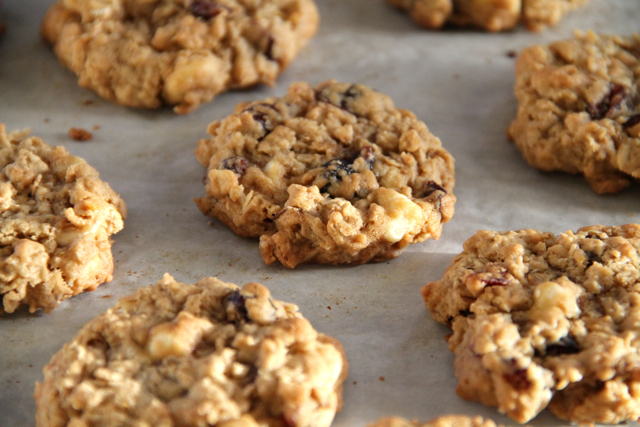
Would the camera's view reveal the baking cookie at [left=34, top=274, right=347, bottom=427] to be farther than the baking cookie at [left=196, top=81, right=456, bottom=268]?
Answer: No

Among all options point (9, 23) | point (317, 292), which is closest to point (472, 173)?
point (317, 292)

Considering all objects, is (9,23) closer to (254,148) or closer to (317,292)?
(254,148)

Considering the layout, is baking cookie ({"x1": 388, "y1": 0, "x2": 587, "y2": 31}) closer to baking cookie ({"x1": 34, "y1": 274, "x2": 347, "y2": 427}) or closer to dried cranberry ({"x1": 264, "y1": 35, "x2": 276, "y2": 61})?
dried cranberry ({"x1": 264, "y1": 35, "x2": 276, "y2": 61})

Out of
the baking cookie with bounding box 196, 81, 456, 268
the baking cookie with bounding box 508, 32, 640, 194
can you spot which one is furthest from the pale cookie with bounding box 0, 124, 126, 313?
the baking cookie with bounding box 508, 32, 640, 194

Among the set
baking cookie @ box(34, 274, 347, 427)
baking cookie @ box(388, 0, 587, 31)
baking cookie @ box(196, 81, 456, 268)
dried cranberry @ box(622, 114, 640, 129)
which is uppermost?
baking cookie @ box(388, 0, 587, 31)

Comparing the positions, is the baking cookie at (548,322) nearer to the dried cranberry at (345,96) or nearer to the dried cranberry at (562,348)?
the dried cranberry at (562,348)

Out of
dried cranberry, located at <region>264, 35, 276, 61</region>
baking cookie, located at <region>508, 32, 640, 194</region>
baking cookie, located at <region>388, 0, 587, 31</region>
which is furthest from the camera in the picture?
baking cookie, located at <region>388, 0, 587, 31</region>

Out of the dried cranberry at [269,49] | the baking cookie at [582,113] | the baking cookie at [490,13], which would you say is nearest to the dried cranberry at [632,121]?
the baking cookie at [582,113]
